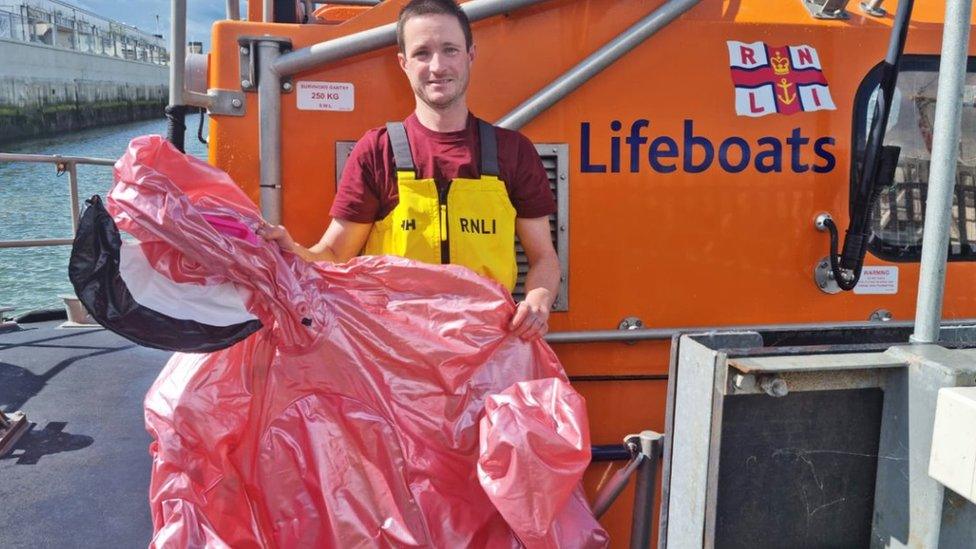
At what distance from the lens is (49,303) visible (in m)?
11.3

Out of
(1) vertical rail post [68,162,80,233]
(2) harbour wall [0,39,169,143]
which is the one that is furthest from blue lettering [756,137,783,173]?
(2) harbour wall [0,39,169,143]

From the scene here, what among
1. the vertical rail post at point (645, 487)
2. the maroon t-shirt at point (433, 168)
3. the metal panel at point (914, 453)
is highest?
the maroon t-shirt at point (433, 168)

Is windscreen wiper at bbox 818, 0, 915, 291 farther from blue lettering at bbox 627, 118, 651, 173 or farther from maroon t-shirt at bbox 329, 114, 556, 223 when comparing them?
maroon t-shirt at bbox 329, 114, 556, 223

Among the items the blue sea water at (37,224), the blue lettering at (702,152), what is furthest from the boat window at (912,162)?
the blue sea water at (37,224)

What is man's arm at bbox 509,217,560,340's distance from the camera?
213cm

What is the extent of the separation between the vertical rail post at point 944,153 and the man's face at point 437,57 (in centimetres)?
121

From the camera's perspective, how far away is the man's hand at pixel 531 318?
2111 millimetres

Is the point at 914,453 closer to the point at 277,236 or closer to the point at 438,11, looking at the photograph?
the point at 277,236

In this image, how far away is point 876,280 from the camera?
284cm

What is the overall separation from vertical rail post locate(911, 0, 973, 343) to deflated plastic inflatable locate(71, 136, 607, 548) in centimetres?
80

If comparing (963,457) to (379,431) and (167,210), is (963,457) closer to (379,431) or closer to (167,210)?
(379,431)

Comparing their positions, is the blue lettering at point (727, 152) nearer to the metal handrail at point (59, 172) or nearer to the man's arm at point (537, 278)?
the man's arm at point (537, 278)

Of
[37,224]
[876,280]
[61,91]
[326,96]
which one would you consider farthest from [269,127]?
[61,91]

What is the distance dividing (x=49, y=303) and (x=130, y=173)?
11114mm
